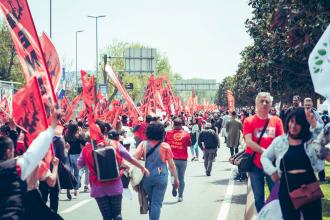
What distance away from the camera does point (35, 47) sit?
22.6 feet

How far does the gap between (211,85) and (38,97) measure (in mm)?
126240

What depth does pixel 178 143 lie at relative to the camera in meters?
13.2

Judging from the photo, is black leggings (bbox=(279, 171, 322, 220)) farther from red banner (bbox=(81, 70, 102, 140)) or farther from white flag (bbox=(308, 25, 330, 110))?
red banner (bbox=(81, 70, 102, 140))

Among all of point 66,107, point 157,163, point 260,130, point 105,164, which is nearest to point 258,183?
point 260,130

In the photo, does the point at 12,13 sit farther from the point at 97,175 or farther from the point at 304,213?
the point at 304,213

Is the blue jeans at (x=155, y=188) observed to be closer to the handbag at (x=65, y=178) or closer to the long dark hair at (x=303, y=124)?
the handbag at (x=65, y=178)

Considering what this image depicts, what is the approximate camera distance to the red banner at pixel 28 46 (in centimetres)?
680

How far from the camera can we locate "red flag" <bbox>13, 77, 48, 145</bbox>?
20.4 ft

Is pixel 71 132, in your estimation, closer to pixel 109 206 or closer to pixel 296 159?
pixel 109 206

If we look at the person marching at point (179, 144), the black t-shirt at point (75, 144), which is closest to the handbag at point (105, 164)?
the person marching at point (179, 144)

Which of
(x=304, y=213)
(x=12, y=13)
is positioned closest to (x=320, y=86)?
(x=304, y=213)

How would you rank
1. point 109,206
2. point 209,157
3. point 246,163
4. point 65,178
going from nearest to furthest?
1. point 109,206
2. point 246,163
3. point 65,178
4. point 209,157

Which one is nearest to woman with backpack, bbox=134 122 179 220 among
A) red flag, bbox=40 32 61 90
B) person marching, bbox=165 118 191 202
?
red flag, bbox=40 32 61 90

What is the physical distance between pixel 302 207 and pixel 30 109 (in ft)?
8.64
